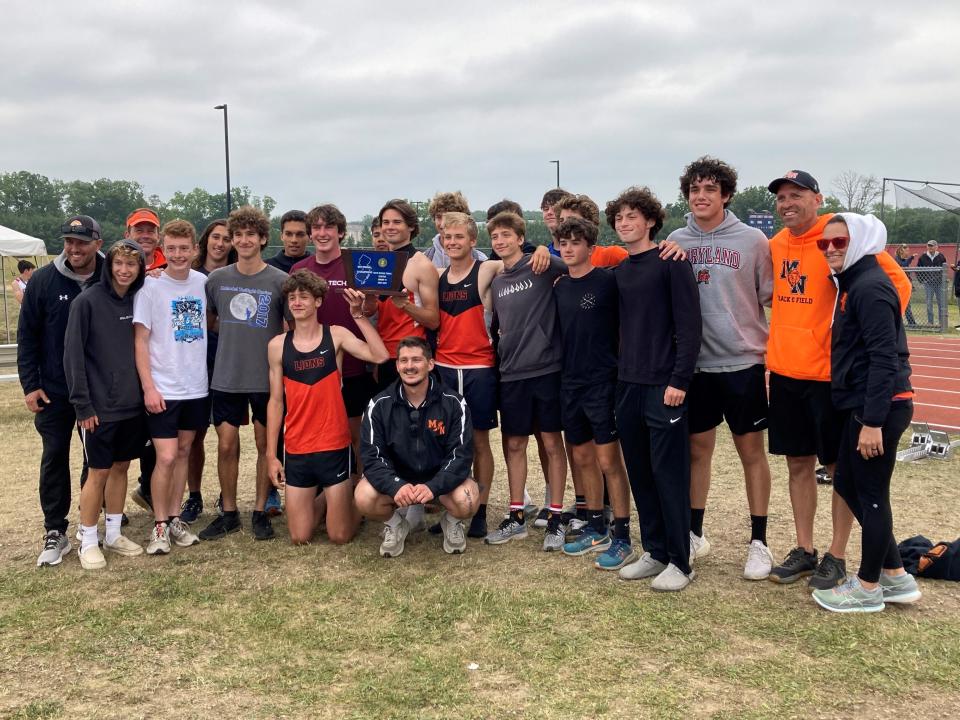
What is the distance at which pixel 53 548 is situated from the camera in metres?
4.90

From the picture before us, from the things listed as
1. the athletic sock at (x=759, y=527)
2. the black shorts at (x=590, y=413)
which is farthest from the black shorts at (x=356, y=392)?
the athletic sock at (x=759, y=527)

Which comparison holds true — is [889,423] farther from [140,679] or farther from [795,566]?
[140,679]

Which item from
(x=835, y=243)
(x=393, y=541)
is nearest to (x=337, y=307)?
(x=393, y=541)

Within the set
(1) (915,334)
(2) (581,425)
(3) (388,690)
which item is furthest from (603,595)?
(1) (915,334)

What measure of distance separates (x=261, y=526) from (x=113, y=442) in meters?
1.12

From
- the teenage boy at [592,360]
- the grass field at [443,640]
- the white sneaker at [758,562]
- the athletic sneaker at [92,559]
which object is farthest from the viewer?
the athletic sneaker at [92,559]

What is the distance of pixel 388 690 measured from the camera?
10.7 feet

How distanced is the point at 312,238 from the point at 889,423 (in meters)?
3.97

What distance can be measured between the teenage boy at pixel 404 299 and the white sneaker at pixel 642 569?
1963 mm

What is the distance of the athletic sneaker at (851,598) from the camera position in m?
3.93

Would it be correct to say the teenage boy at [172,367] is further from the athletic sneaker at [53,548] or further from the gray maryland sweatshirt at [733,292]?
the gray maryland sweatshirt at [733,292]

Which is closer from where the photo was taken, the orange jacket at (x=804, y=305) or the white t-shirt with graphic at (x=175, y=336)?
the orange jacket at (x=804, y=305)

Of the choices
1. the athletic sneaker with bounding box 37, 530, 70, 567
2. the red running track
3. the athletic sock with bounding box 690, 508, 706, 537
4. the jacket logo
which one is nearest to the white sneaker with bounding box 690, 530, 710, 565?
the athletic sock with bounding box 690, 508, 706, 537

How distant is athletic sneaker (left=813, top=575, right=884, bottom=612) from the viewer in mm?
3928
